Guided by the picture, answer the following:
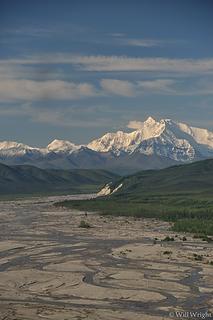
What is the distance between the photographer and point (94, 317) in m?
38.9

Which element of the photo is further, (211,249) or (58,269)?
(211,249)

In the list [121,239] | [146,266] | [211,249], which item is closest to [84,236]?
[121,239]

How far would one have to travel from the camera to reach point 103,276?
54.3 meters

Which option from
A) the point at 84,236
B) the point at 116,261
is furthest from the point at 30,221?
the point at 116,261

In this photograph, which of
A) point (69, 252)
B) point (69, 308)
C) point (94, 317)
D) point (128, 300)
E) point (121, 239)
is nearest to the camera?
point (94, 317)

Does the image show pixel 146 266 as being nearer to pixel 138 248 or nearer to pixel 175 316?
pixel 138 248

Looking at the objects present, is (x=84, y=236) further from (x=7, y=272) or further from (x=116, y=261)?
(x=7, y=272)

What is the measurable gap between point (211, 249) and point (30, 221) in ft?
190

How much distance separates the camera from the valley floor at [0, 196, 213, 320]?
41.4 meters

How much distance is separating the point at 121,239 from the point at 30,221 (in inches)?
1629

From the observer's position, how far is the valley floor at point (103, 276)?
41.4 m

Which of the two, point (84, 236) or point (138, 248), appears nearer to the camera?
point (138, 248)

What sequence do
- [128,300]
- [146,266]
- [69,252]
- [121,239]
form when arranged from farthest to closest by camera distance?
1. [121,239]
2. [69,252]
3. [146,266]
4. [128,300]

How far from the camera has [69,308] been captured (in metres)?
41.5
